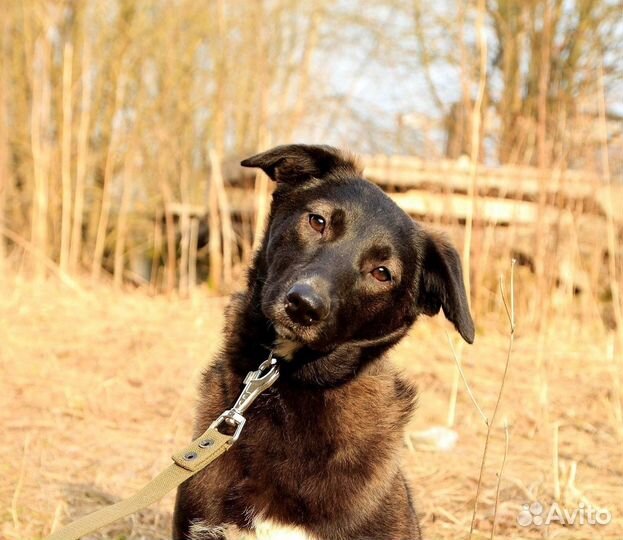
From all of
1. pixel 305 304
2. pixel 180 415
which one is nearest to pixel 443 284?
pixel 305 304

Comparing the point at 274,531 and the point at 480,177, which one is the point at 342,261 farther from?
the point at 480,177

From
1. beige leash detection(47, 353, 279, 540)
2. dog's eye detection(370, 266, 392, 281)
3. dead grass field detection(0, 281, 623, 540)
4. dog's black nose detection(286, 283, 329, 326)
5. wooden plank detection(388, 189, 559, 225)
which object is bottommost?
dead grass field detection(0, 281, 623, 540)

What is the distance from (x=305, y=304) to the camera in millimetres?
2383

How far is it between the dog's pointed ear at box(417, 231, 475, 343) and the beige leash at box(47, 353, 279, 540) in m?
0.67

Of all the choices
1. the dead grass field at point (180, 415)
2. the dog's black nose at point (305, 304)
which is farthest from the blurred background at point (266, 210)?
the dog's black nose at point (305, 304)

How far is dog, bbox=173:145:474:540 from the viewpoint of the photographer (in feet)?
7.82

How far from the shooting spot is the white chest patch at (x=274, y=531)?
7.63 ft

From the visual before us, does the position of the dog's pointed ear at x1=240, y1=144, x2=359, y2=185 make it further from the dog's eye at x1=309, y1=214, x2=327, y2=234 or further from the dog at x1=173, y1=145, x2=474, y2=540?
the dog's eye at x1=309, y1=214, x2=327, y2=234

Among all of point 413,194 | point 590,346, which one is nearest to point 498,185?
point 413,194

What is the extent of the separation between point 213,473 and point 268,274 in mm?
697

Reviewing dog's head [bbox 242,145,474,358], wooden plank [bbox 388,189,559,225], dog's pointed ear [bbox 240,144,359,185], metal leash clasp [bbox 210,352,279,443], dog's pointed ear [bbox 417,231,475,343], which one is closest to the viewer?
metal leash clasp [bbox 210,352,279,443]

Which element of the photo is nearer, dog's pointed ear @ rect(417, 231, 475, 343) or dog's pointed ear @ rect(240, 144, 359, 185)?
dog's pointed ear @ rect(417, 231, 475, 343)

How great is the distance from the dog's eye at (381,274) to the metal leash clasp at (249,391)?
458mm

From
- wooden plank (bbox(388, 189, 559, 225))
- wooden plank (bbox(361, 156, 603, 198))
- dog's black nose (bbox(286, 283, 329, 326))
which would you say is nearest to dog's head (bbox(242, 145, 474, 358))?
dog's black nose (bbox(286, 283, 329, 326))
